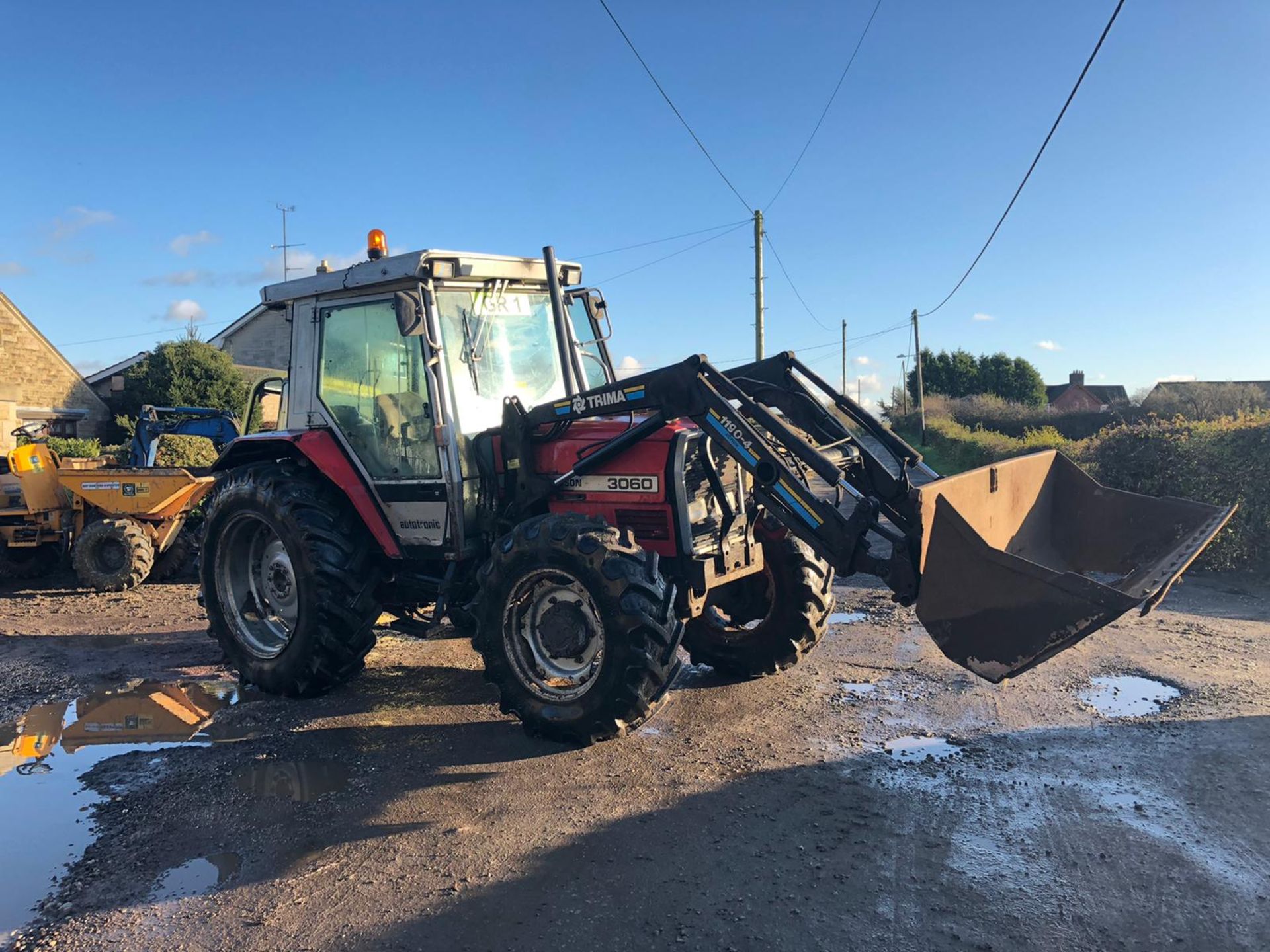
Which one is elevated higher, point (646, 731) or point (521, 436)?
point (521, 436)

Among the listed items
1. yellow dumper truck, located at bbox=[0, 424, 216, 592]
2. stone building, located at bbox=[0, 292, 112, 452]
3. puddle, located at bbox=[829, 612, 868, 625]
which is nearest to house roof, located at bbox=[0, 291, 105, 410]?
stone building, located at bbox=[0, 292, 112, 452]

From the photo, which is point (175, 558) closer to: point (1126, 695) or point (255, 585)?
point (255, 585)

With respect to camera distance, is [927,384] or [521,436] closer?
[521,436]

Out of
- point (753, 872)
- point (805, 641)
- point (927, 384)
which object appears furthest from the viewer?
point (927, 384)

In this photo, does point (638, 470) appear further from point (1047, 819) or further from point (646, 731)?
point (1047, 819)

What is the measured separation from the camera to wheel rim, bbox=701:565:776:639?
595 cm

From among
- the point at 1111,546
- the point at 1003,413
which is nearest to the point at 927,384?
the point at 1003,413

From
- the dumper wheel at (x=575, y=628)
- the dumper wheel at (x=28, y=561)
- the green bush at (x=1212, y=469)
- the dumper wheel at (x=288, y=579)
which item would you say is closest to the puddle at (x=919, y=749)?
the dumper wheel at (x=575, y=628)

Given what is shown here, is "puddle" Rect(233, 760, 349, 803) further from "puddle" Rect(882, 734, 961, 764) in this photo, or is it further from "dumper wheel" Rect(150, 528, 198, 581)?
"dumper wheel" Rect(150, 528, 198, 581)

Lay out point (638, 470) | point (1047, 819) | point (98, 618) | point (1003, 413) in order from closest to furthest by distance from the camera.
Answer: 1. point (1047, 819)
2. point (638, 470)
3. point (98, 618)
4. point (1003, 413)

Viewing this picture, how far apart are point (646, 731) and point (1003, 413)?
3336 centimetres

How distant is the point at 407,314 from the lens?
16.8 ft

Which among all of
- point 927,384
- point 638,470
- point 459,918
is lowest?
point 459,918

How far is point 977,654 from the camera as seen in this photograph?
3932 mm
